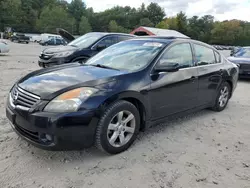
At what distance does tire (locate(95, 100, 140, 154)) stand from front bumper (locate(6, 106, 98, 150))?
115 millimetres

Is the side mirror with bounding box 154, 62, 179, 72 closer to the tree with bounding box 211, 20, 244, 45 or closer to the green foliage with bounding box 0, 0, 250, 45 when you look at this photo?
the green foliage with bounding box 0, 0, 250, 45

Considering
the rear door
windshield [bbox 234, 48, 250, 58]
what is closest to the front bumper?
the rear door

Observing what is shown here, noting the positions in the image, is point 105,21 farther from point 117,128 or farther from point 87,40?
point 117,128

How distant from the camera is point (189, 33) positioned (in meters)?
87.7

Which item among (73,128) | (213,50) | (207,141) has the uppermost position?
(213,50)

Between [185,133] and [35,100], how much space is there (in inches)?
93.6

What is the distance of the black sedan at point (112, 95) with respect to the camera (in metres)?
2.60

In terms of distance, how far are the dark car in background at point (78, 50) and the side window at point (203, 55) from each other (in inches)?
147

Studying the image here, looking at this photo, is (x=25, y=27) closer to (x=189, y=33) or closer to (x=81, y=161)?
(x=189, y=33)

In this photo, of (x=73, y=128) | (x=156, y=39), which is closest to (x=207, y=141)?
(x=156, y=39)

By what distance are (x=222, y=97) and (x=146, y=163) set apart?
9.61 feet

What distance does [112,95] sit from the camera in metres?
2.82

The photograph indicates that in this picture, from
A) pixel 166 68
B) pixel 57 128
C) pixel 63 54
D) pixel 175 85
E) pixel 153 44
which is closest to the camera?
pixel 57 128

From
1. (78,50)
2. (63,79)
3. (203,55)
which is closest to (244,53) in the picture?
(203,55)
